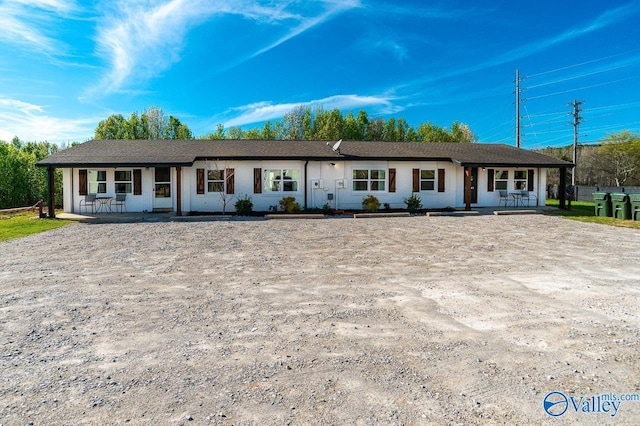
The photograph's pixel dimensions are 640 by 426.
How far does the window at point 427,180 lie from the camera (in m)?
19.3

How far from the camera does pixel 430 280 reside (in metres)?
5.75

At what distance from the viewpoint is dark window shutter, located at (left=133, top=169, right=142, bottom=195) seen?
1762cm

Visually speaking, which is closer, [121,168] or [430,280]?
[430,280]

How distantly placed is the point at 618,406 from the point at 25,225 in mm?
16488

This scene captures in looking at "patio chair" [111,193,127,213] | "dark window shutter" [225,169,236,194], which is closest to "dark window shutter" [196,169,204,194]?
"dark window shutter" [225,169,236,194]

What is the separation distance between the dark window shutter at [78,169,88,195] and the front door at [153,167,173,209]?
311 cm

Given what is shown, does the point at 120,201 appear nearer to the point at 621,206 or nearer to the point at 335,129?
the point at 621,206

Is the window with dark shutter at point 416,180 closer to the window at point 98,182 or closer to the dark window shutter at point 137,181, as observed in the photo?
the dark window shutter at point 137,181

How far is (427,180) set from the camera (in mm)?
19328

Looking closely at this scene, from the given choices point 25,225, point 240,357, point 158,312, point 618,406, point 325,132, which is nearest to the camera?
point 618,406

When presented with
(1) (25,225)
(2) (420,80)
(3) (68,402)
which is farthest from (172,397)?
(2) (420,80)

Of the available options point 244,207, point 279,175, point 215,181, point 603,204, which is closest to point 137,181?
point 215,181

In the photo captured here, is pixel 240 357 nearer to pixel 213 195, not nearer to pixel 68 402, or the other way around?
pixel 68 402

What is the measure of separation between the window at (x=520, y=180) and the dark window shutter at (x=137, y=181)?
19306 mm
